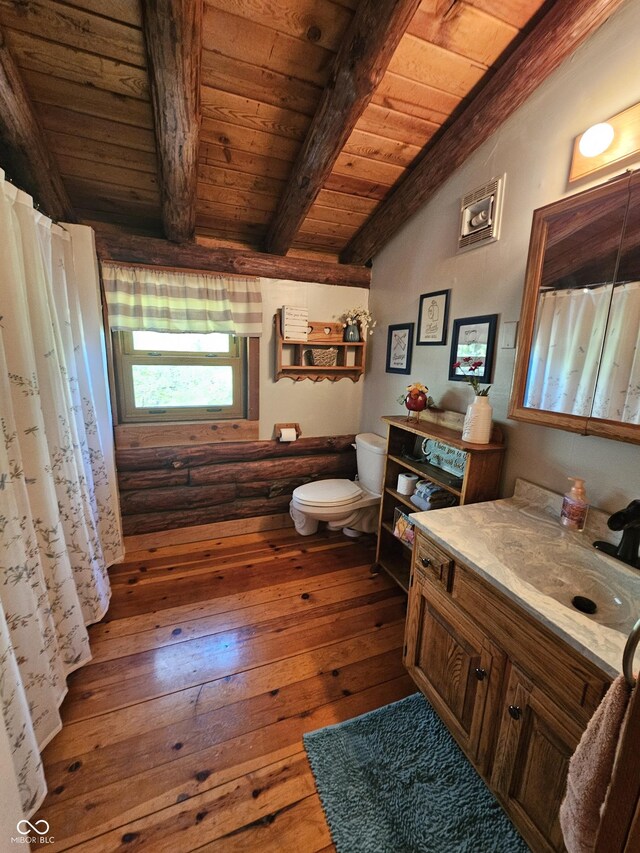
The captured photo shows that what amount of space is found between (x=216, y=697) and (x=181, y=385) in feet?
6.14

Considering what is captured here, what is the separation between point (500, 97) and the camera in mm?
1535

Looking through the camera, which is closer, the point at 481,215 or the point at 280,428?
the point at 481,215

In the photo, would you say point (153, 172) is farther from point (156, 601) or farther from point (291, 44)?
point (156, 601)

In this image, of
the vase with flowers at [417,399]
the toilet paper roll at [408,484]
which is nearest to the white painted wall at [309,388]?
the vase with flowers at [417,399]

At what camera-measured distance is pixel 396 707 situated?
1.48 metres

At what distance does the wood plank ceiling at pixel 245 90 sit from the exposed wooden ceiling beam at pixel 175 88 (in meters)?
0.05

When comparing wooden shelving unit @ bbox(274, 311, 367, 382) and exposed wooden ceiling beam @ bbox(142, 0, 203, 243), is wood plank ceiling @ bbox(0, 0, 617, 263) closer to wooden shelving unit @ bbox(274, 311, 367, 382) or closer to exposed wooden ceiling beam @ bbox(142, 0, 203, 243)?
exposed wooden ceiling beam @ bbox(142, 0, 203, 243)

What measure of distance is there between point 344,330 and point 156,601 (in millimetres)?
2205

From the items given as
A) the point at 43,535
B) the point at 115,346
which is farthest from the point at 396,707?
the point at 115,346

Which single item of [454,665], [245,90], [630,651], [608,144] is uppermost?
[245,90]

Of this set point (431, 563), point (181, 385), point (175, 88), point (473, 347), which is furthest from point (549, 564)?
point (181, 385)

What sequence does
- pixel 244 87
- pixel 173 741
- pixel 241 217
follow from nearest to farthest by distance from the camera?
pixel 173 741 < pixel 244 87 < pixel 241 217

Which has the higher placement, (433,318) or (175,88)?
(175,88)

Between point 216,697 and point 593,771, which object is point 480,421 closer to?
point 593,771
